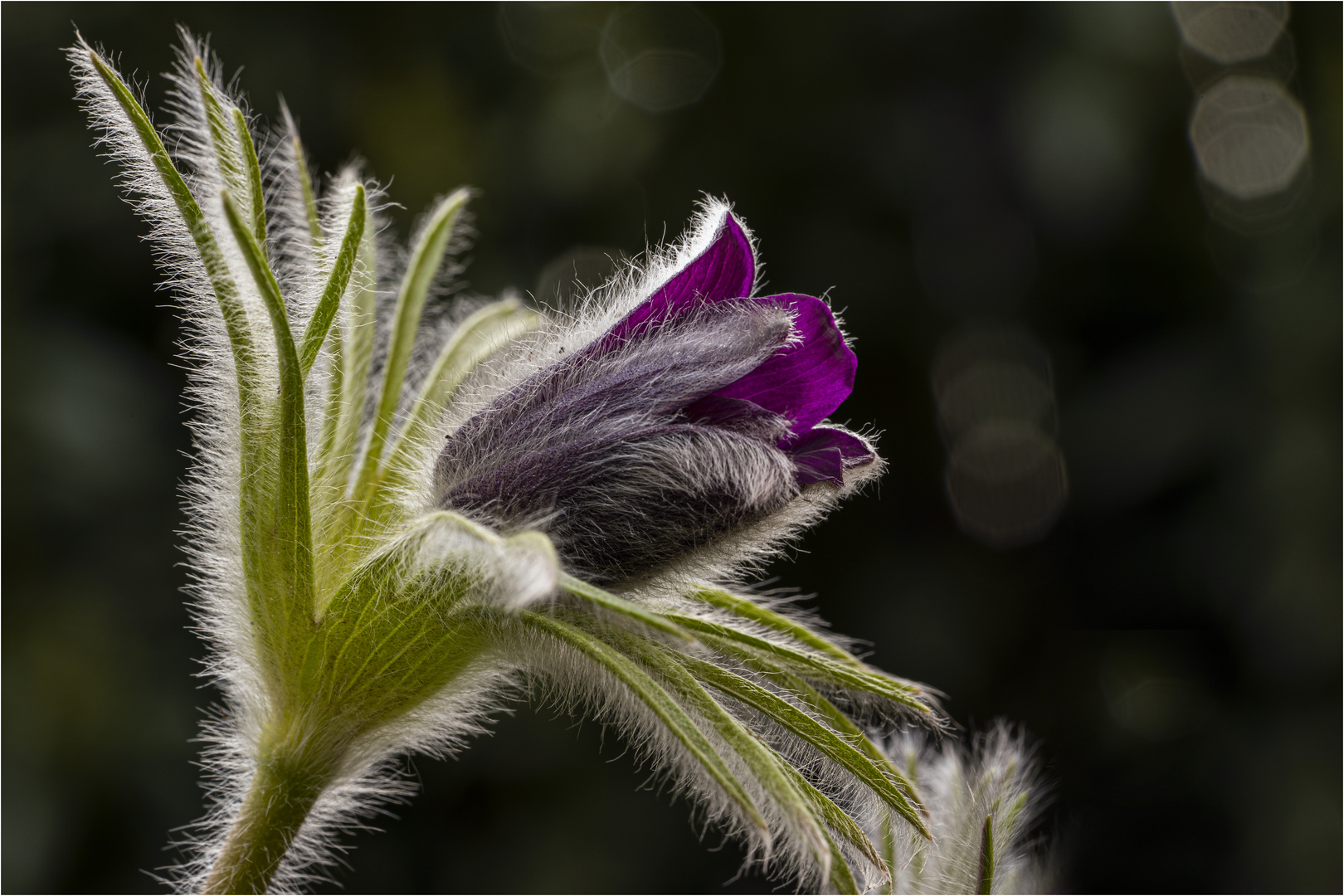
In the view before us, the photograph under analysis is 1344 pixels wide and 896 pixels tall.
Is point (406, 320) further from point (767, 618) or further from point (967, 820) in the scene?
point (967, 820)

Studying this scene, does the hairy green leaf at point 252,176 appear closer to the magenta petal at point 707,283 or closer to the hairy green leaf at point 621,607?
the magenta petal at point 707,283

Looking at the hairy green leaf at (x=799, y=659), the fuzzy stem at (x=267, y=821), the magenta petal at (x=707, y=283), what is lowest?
the fuzzy stem at (x=267, y=821)

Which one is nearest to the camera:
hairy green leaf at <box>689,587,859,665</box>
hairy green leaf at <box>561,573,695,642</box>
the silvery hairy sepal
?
hairy green leaf at <box>561,573,695,642</box>

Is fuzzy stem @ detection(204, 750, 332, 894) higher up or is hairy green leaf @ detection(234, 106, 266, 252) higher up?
hairy green leaf @ detection(234, 106, 266, 252)

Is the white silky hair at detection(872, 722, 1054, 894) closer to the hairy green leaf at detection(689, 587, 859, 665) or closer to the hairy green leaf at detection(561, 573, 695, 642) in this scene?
the hairy green leaf at detection(689, 587, 859, 665)

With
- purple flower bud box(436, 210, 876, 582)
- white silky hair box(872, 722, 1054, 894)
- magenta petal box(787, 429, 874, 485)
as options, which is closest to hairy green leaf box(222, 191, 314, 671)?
purple flower bud box(436, 210, 876, 582)

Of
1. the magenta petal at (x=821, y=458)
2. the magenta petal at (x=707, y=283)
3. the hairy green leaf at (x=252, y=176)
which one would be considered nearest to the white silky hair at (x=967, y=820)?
the magenta petal at (x=821, y=458)

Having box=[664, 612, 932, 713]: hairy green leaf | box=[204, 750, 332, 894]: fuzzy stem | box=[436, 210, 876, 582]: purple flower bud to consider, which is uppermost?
box=[436, 210, 876, 582]: purple flower bud

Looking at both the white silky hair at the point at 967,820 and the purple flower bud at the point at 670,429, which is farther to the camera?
the white silky hair at the point at 967,820

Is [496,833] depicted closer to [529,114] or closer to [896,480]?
[896,480]
